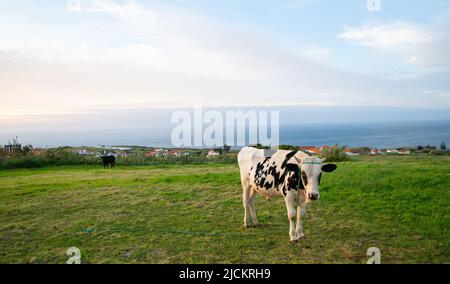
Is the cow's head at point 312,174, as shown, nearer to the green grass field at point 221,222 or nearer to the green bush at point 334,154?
the green grass field at point 221,222

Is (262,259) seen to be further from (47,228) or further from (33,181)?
(33,181)

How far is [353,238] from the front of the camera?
6969 mm

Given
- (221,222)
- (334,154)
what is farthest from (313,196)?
(334,154)

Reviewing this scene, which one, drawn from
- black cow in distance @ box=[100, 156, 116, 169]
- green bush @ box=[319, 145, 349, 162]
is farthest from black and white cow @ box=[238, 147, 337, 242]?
black cow in distance @ box=[100, 156, 116, 169]

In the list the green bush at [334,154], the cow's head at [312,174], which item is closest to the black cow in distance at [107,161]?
the green bush at [334,154]

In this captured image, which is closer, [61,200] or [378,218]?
[378,218]

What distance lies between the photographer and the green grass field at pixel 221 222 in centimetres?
626

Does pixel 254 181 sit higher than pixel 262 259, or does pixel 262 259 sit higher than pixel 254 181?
pixel 254 181

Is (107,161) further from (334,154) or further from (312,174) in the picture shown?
(312,174)

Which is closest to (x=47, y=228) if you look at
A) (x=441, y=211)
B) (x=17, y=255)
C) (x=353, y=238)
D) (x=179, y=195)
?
(x=17, y=255)

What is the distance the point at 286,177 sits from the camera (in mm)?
6891

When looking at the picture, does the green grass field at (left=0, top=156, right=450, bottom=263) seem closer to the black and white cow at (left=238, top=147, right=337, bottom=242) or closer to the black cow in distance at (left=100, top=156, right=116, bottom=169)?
the black and white cow at (left=238, top=147, right=337, bottom=242)
